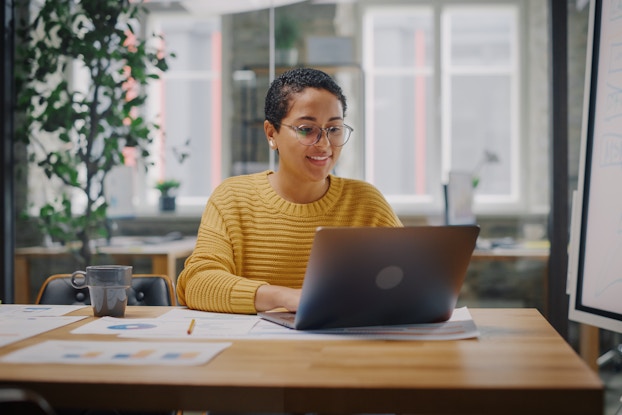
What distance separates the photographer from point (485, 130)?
5.77 metres

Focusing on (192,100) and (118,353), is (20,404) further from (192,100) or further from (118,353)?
(192,100)

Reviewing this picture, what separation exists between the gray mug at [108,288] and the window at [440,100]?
166 inches

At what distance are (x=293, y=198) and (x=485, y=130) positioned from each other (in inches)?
163

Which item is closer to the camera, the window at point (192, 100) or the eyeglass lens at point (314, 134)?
the eyeglass lens at point (314, 134)

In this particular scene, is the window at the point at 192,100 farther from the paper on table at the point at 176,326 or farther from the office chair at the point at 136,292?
the paper on table at the point at 176,326

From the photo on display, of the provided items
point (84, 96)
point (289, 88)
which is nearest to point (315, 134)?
point (289, 88)

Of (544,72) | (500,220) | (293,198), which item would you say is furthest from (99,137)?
(544,72)

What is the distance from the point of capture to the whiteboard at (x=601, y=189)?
1.81 m

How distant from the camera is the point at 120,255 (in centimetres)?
412

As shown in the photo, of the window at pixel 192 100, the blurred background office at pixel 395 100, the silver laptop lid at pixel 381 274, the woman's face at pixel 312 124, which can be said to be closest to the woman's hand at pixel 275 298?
the silver laptop lid at pixel 381 274

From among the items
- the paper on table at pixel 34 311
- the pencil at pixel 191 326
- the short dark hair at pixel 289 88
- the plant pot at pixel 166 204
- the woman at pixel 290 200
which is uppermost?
the short dark hair at pixel 289 88

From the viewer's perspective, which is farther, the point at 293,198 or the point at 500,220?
the point at 500,220

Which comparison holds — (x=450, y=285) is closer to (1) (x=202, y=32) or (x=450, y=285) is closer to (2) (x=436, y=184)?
(2) (x=436, y=184)

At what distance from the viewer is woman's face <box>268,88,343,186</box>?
5.92 ft
